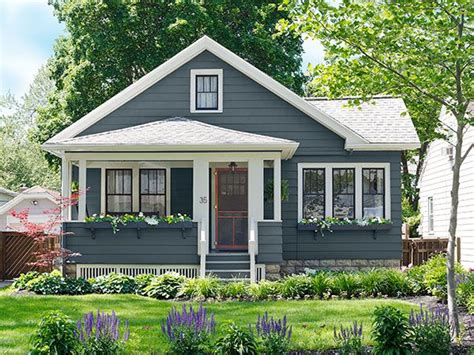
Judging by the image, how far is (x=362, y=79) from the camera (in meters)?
8.77

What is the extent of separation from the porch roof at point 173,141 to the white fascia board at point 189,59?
110cm

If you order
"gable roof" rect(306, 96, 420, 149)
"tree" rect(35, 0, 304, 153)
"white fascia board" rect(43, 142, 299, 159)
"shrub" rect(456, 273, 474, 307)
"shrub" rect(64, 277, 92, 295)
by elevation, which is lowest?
"shrub" rect(64, 277, 92, 295)

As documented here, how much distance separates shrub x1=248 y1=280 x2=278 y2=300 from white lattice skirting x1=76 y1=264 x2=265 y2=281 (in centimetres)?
245

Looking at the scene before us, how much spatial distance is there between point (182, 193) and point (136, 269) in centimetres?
303

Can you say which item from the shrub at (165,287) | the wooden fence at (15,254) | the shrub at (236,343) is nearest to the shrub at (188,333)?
the shrub at (236,343)

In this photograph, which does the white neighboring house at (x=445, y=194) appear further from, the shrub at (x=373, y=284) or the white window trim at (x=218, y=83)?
→ the shrub at (x=373, y=284)

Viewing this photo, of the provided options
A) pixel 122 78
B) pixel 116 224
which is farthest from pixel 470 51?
pixel 122 78

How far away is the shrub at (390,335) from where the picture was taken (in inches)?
277

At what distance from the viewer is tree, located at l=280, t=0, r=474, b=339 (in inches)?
326

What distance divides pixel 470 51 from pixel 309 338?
4075 millimetres

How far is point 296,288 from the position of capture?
13000 millimetres

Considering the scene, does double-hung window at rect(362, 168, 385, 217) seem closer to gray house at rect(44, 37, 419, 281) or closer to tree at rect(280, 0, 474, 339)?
gray house at rect(44, 37, 419, 281)

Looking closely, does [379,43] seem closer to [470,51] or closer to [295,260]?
[470,51]

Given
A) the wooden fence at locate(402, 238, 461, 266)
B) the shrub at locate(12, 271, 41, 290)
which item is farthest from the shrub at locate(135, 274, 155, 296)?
the wooden fence at locate(402, 238, 461, 266)
